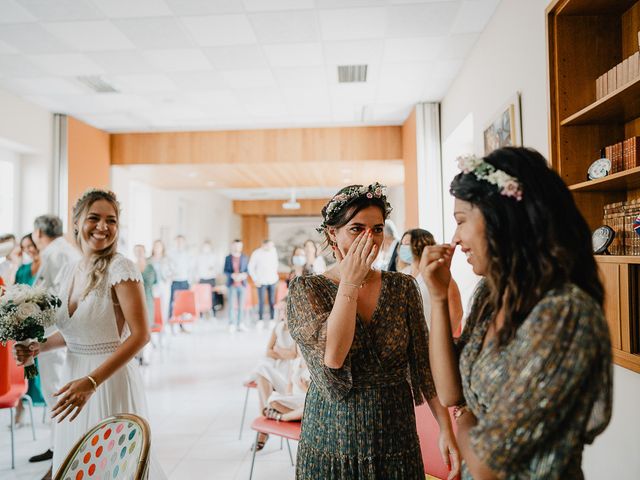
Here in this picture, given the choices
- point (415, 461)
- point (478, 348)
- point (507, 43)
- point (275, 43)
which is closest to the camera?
point (478, 348)

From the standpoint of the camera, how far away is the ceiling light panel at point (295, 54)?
14.0 feet

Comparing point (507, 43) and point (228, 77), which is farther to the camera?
point (228, 77)

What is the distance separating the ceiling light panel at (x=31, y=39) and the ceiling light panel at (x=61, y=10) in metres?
0.24

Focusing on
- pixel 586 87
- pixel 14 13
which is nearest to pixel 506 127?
pixel 586 87

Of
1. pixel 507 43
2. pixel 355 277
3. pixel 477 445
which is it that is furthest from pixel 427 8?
pixel 477 445

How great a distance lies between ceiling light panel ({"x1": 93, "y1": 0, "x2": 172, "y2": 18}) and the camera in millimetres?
3461

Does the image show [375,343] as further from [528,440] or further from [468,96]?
[468,96]

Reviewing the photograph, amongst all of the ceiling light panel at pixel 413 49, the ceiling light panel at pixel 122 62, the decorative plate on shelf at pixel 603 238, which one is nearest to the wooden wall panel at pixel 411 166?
the ceiling light panel at pixel 413 49

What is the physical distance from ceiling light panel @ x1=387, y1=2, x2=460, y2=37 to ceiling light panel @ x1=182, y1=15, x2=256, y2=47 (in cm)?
122

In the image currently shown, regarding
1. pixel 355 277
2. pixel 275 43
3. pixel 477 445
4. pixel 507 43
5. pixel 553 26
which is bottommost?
pixel 477 445

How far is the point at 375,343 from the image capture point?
142 centimetres

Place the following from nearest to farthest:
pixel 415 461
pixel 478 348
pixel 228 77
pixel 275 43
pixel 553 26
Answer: pixel 478 348 → pixel 415 461 → pixel 553 26 → pixel 275 43 → pixel 228 77

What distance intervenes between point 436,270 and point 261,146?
6.40 metres

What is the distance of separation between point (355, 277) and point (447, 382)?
1.20 ft
